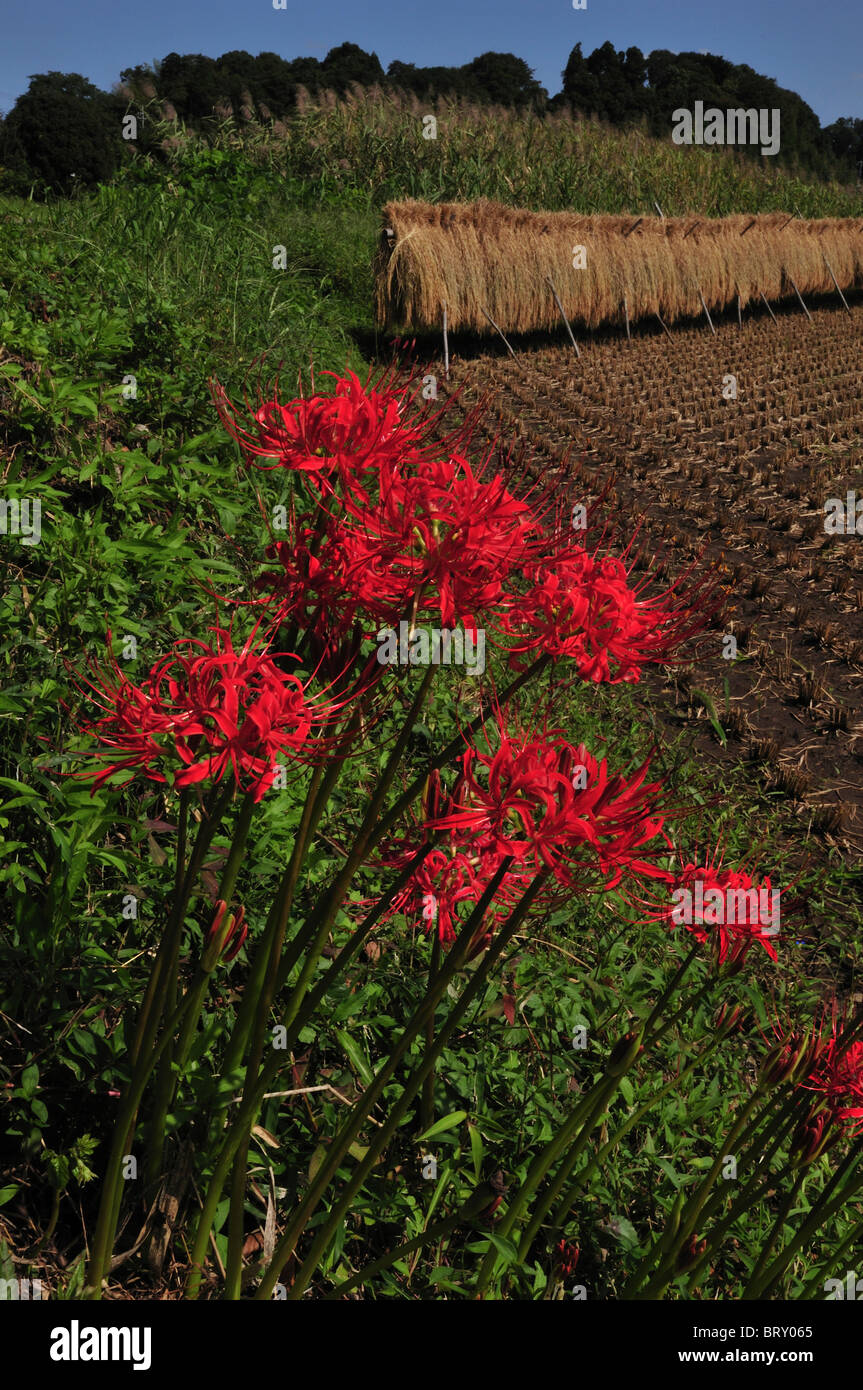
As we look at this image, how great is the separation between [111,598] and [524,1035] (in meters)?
1.84

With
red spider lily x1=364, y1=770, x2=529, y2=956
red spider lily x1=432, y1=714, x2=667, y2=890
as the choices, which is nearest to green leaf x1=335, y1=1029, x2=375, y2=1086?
red spider lily x1=364, y1=770, x2=529, y2=956

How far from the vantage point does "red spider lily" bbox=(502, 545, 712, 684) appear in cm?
116

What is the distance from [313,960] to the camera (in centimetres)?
141

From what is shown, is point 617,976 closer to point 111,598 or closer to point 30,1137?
point 30,1137

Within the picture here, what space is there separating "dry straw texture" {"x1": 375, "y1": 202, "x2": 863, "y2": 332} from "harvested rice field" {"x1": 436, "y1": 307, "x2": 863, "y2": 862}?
668 mm

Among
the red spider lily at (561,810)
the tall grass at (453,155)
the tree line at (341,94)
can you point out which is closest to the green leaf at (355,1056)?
the red spider lily at (561,810)

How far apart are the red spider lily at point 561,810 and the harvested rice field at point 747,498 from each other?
57 cm

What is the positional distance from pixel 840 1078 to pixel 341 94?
88.3ft

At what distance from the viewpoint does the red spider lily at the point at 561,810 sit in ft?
3.68

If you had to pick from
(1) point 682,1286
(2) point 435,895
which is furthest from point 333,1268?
(2) point 435,895

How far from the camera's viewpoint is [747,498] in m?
8.22

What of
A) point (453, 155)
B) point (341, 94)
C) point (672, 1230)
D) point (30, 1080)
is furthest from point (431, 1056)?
point (341, 94)

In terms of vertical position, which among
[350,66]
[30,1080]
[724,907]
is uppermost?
[350,66]

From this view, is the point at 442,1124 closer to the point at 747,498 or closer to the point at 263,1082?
the point at 263,1082
